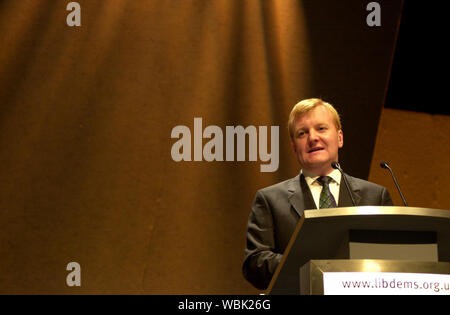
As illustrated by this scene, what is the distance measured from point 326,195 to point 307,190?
0.09 metres

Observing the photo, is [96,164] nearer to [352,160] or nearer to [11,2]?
[11,2]

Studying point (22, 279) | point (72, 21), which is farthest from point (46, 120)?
point (22, 279)

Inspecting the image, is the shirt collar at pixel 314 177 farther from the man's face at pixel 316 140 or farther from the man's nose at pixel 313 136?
the man's nose at pixel 313 136

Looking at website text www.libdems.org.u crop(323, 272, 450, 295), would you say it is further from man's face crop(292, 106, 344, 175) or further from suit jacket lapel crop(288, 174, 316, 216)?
man's face crop(292, 106, 344, 175)

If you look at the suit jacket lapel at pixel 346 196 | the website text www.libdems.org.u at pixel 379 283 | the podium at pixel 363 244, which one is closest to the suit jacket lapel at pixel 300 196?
the suit jacket lapel at pixel 346 196

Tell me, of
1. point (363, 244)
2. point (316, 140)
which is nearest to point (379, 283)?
point (363, 244)

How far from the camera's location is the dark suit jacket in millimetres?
2199

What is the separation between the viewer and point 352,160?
3383mm

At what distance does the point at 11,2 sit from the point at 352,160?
2219mm

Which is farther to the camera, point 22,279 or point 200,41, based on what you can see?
point 200,41

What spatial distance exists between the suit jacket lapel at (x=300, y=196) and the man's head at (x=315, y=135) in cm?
7

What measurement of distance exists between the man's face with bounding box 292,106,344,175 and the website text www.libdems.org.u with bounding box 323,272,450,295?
1.01 metres

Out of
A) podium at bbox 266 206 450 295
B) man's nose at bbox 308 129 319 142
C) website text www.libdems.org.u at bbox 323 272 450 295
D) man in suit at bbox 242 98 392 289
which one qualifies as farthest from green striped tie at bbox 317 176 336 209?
website text www.libdems.org.u at bbox 323 272 450 295

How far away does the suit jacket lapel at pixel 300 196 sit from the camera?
226 centimetres
